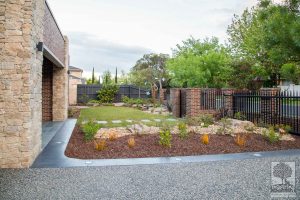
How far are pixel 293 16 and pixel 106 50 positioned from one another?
32116mm

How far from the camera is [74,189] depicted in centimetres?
393

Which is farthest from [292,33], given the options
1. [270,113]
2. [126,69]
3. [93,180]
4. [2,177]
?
[126,69]

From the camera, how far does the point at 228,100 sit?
12.4m

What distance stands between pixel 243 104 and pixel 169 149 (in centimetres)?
611

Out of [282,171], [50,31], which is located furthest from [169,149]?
[50,31]

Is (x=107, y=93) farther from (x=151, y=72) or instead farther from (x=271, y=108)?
(x=271, y=108)

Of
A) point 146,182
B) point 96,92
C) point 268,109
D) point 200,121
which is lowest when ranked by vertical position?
point 146,182

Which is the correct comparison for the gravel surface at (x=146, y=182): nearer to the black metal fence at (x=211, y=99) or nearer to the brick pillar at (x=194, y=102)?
the brick pillar at (x=194, y=102)

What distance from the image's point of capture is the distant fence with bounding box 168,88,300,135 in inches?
369

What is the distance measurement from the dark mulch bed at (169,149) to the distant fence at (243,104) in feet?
6.10

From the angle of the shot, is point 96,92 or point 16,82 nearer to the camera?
point 16,82

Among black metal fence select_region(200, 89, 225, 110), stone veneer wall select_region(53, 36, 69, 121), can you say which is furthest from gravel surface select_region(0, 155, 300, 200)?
stone veneer wall select_region(53, 36, 69, 121)

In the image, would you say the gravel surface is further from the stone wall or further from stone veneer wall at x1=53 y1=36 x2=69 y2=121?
stone veneer wall at x1=53 y1=36 x2=69 y2=121

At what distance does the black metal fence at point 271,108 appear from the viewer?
898 centimetres
